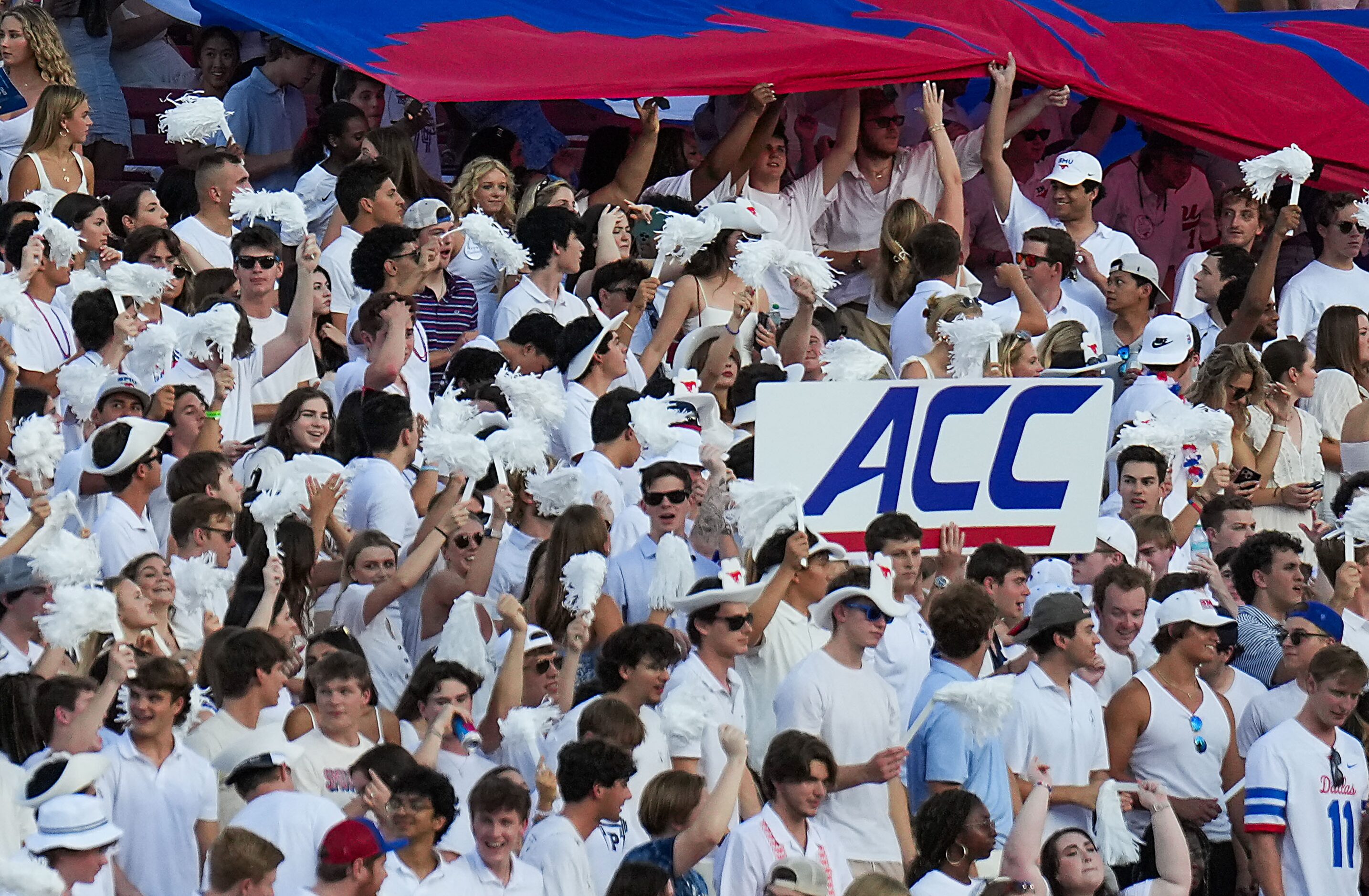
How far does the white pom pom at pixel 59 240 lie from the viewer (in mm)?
9492

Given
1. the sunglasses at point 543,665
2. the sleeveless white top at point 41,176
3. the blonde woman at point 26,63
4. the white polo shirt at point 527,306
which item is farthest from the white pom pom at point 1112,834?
the blonde woman at point 26,63

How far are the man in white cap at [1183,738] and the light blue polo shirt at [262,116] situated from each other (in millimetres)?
5520

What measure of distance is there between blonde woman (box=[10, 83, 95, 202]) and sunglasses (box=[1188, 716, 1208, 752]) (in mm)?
5189

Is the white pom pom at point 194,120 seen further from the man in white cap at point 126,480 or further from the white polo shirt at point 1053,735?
the white polo shirt at point 1053,735

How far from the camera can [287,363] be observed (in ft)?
32.1

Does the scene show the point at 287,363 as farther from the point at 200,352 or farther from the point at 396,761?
the point at 396,761

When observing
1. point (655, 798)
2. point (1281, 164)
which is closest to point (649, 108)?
point (1281, 164)

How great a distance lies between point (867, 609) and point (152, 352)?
118 inches

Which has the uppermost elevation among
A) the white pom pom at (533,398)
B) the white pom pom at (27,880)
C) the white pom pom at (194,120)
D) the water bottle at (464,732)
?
the white pom pom at (194,120)

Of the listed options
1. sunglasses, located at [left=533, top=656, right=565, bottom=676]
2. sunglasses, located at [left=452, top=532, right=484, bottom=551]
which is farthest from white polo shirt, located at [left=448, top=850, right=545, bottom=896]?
sunglasses, located at [left=452, top=532, right=484, bottom=551]

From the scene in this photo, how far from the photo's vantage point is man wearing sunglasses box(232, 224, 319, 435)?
9.65 m

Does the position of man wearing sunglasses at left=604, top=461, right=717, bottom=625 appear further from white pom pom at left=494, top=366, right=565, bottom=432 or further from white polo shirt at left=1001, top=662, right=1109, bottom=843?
white polo shirt at left=1001, top=662, right=1109, bottom=843

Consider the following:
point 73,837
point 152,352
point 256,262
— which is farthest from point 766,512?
point 256,262

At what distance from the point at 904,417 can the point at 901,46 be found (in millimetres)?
4196
